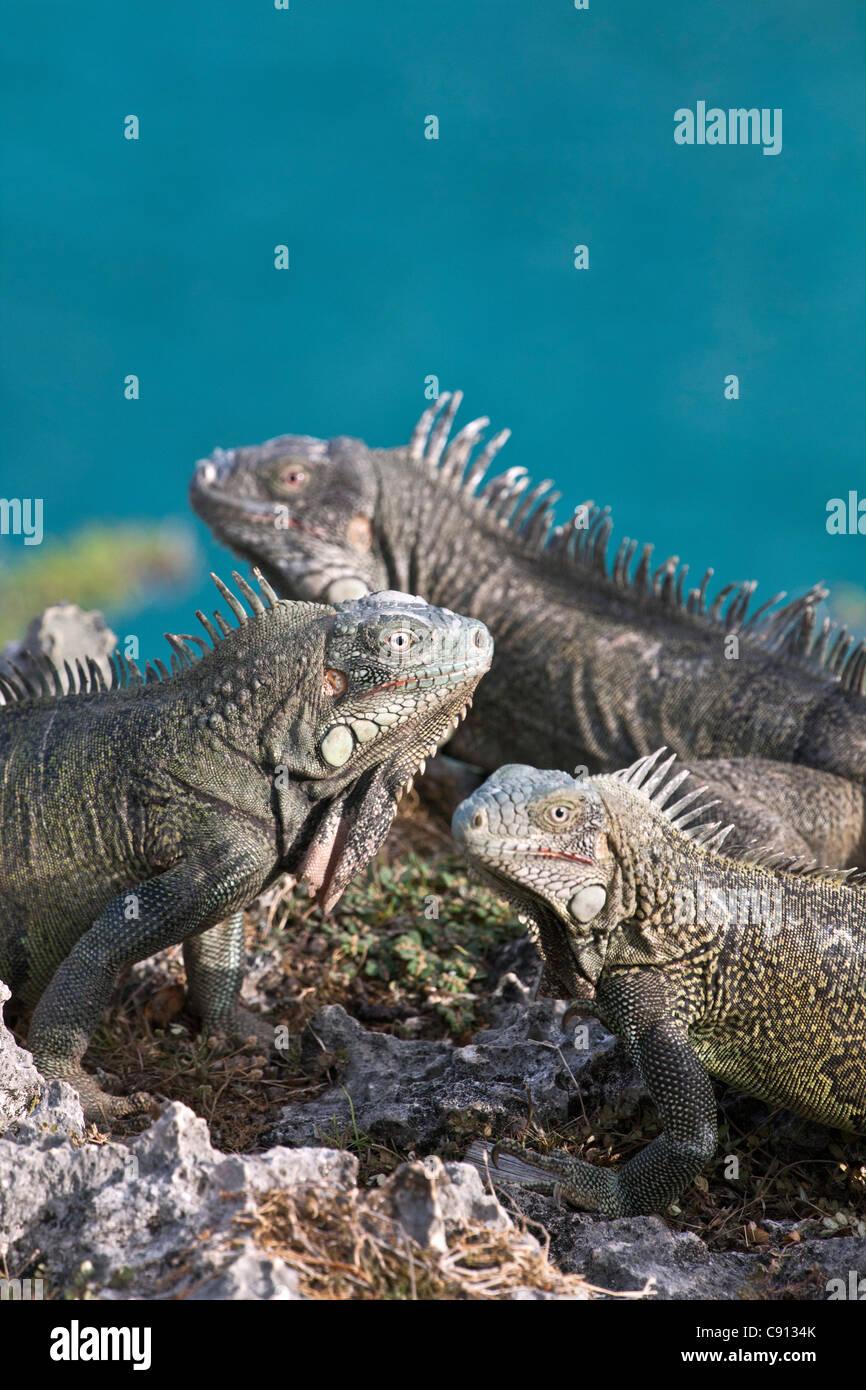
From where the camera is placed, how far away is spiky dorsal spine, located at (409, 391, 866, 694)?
261 inches

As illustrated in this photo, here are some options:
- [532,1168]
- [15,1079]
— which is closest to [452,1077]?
[532,1168]

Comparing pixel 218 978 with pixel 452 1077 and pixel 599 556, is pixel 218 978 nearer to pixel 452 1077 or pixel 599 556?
pixel 452 1077

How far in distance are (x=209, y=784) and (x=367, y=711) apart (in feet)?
1.94

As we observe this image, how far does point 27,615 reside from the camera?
401 inches

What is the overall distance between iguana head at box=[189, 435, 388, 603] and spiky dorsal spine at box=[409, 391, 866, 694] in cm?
60

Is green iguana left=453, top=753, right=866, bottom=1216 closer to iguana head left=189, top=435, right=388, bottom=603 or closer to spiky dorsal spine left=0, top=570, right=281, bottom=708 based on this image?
spiky dorsal spine left=0, top=570, right=281, bottom=708

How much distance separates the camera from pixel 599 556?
7.19 metres

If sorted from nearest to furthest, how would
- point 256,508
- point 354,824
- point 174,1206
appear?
point 174,1206 < point 354,824 < point 256,508

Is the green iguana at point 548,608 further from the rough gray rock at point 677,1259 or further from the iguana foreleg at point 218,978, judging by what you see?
the rough gray rock at point 677,1259

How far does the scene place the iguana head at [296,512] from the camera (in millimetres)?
7000
